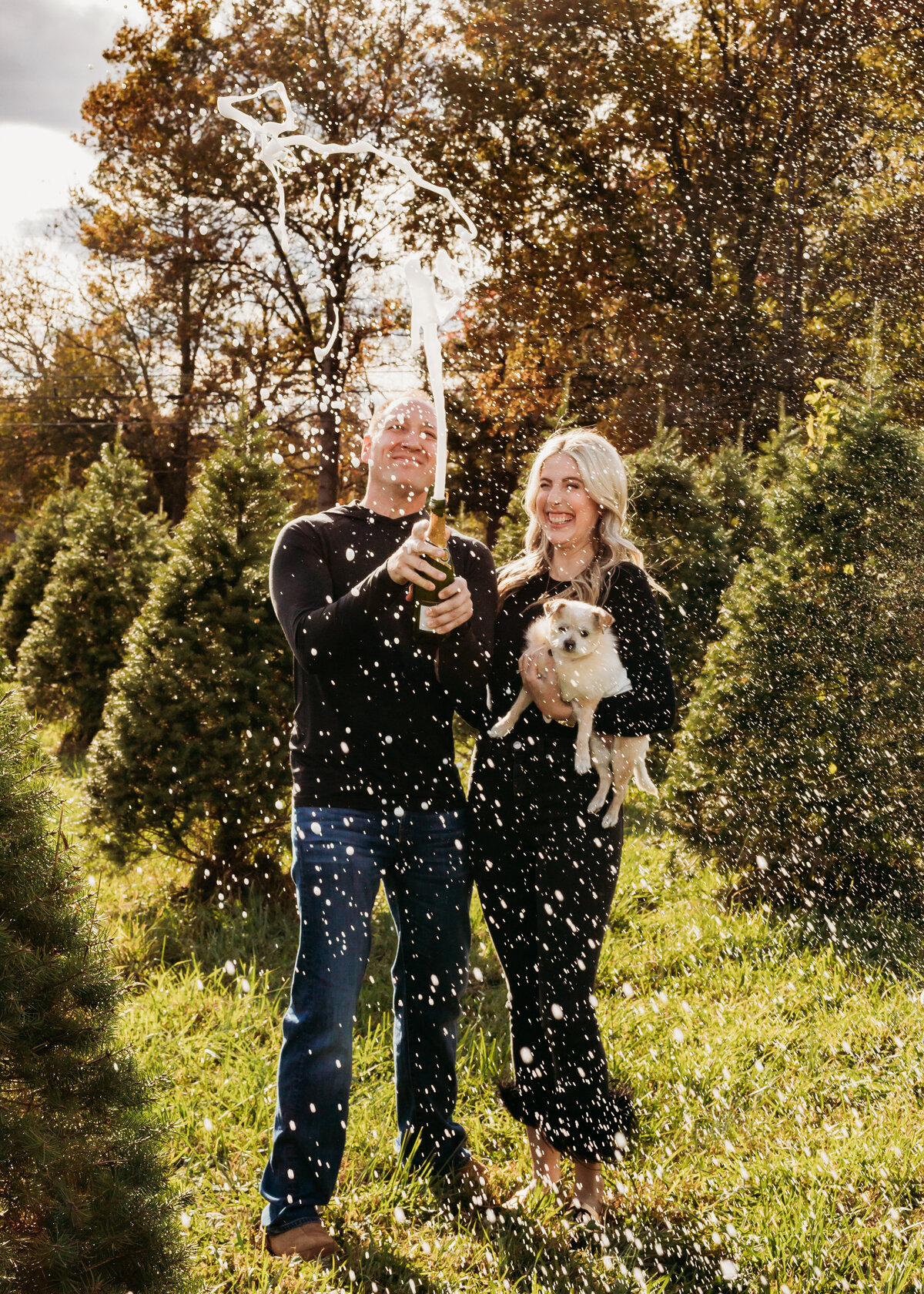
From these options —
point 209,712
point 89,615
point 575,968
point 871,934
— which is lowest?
point 871,934

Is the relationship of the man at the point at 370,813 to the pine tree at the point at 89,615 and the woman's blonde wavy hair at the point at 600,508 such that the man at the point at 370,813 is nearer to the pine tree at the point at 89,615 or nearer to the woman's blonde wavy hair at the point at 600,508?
the woman's blonde wavy hair at the point at 600,508

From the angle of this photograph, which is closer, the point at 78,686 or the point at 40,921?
the point at 40,921

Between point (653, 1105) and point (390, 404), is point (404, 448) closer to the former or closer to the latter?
point (390, 404)

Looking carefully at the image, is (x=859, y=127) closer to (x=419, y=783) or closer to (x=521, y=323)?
(x=521, y=323)

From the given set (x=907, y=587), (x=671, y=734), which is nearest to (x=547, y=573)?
(x=907, y=587)

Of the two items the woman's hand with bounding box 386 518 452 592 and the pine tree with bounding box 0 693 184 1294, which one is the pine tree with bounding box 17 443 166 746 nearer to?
the woman's hand with bounding box 386 518 452 592

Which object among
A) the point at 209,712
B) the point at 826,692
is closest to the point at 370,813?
the point at 209,712

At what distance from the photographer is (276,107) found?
19.0 meters

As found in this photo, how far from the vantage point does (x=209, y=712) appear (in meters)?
5.87

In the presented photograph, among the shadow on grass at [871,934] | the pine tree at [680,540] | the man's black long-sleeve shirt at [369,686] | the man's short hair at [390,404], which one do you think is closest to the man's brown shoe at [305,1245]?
the man's black long-sleeve shirt at [369,686]

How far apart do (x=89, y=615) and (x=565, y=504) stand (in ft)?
30.2

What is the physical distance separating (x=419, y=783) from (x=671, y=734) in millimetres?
5893

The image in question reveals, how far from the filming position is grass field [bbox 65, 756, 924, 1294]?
9.61 feet

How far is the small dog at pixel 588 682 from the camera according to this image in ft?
9.39
